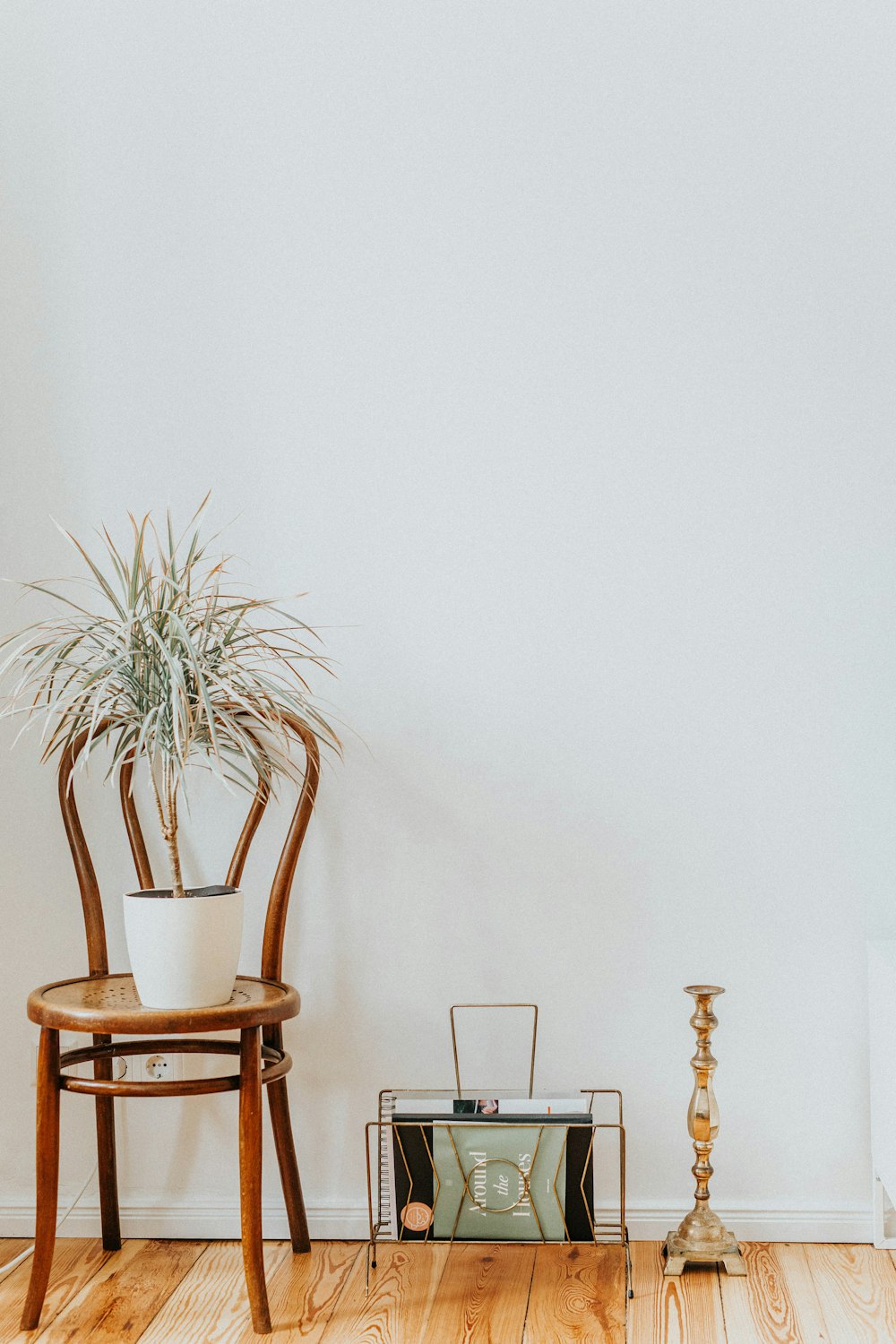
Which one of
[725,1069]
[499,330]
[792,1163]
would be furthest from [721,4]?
[792,1163]

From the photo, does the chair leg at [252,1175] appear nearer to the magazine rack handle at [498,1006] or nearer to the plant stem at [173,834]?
the plant stem at [173,834]

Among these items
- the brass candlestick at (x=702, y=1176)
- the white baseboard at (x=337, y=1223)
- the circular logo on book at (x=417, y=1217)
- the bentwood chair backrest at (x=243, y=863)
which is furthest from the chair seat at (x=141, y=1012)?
the brass candlestick at (x=702, y=1176)

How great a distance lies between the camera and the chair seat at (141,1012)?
5.41 feet

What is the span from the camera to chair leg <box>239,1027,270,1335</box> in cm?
170

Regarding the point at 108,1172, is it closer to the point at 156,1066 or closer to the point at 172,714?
the point at 156,1066

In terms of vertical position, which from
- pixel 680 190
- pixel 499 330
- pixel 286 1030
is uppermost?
pixel 680 190

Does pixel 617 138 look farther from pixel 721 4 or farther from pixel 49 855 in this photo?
pixel 49 855

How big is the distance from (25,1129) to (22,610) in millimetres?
933

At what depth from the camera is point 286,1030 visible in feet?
6.88

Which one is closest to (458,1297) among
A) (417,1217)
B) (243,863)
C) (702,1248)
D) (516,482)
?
(417,1217)

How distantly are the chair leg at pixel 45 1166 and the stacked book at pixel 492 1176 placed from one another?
1.66ft

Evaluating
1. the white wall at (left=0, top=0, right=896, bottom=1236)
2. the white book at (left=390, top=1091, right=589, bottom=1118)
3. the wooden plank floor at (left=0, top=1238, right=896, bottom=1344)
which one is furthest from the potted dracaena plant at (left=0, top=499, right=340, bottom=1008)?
the wooden plank floor at (left=0, top=1238, right=896, bottom=1344)

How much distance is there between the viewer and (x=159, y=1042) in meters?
1.92

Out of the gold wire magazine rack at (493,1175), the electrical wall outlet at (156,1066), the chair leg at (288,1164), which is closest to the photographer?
the gold wire magazine rack at (493,1175)
